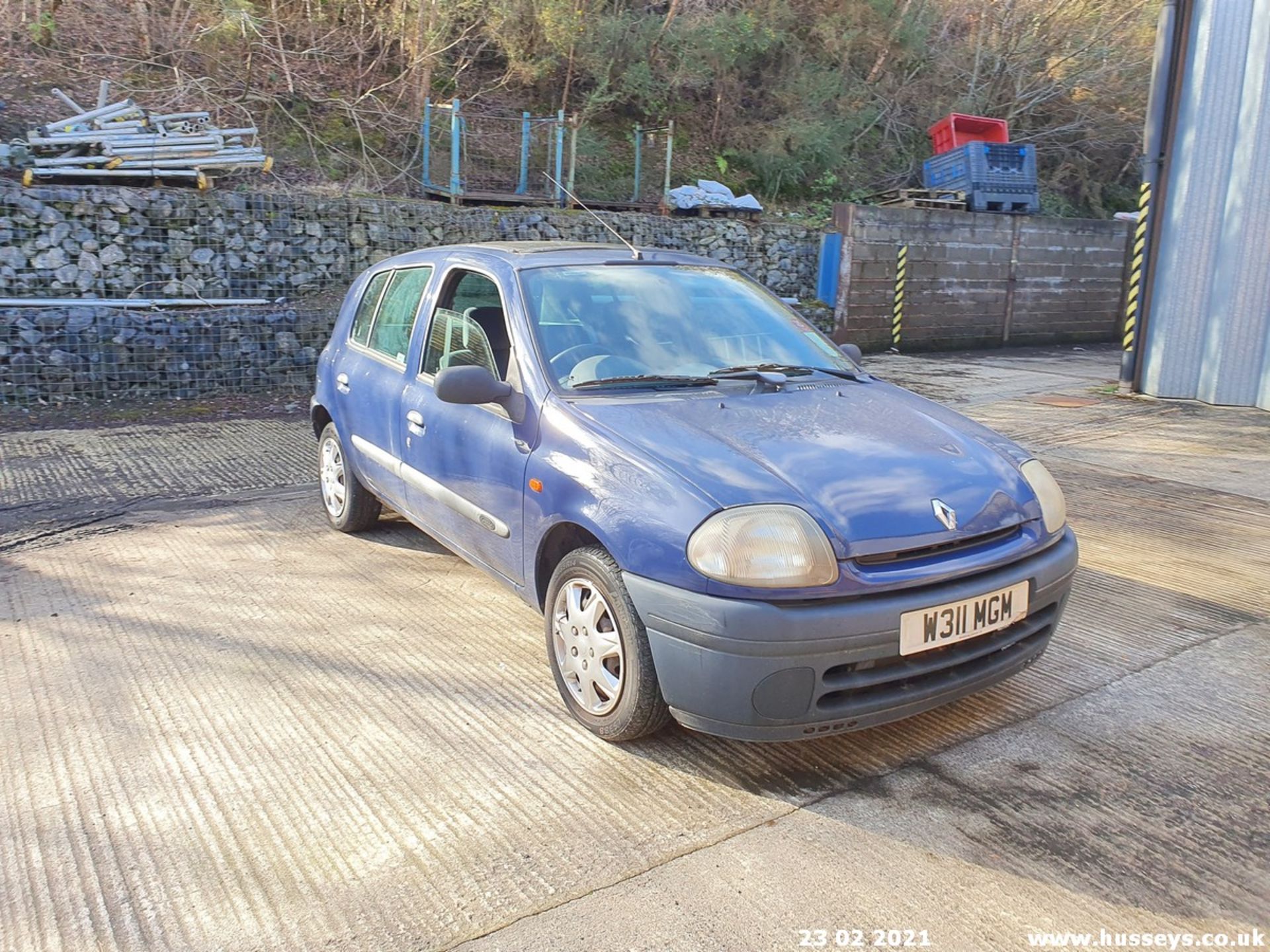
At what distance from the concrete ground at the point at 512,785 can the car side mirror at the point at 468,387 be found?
3.59 feet

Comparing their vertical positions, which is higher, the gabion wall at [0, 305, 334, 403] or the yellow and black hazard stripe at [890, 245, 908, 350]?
the yellow and black hazard stripe at [890, 245, 908, 350]

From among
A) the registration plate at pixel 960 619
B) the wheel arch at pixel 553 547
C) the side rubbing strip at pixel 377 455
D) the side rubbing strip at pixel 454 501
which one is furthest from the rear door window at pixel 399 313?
the registration plate at pixel 960 619

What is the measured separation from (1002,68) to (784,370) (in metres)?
19.0

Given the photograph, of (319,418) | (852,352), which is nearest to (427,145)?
(319,418)

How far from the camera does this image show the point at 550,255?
4.35 meters

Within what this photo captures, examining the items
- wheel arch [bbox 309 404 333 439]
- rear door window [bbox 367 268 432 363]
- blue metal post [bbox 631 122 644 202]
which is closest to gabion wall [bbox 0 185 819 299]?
blue metal post [bbox 631 122 644 202]

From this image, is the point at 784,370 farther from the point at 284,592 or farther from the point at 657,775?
the point at 284,592

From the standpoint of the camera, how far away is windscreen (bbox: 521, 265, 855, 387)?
12.5ft

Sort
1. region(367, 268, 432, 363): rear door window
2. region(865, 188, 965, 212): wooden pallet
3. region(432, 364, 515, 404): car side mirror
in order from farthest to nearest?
region(865, 188, 965, 212): wooden pallet
region(367, 268, 432, 363): rear door window
region(432, 364, 515, 404): car side mirror

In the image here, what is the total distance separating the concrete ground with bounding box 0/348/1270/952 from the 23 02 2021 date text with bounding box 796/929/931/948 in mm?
23

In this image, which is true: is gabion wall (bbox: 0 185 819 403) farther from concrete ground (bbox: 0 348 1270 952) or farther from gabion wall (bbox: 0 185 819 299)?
concrete ground (bbox: 0 348 1270 952)

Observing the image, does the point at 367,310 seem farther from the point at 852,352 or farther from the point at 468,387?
the point at 852,352

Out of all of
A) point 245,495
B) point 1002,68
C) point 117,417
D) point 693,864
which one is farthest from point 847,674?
point 1002,68

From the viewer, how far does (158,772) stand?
10.3 ft
